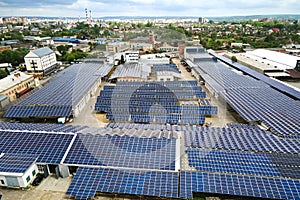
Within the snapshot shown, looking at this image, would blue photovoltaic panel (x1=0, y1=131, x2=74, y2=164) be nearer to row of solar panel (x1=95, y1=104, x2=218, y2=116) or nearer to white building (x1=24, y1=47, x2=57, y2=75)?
row of solar panel (x1=95, y1=104, x2=218, y2=116)

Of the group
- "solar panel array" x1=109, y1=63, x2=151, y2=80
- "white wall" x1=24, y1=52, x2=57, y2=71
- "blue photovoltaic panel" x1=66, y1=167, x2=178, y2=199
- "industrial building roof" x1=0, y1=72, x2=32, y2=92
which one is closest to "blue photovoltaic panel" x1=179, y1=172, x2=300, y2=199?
"blue photovoltaic panel" x1=66, y1=167, x2=178, y2=199

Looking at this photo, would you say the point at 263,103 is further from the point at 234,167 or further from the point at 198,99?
the point at 234,167

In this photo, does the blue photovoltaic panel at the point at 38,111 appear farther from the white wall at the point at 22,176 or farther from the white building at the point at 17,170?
the white wall at the point at 22,176

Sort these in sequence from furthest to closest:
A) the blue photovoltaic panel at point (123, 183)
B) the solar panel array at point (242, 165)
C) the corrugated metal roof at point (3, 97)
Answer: the corrugated metal roof at point (3, 97)
the blue photovoltaic panel at point (123, 183)
the solar panel array at point (242, 165)

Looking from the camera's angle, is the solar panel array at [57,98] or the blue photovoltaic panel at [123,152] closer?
the blue photovoltaic panel at [123,152]

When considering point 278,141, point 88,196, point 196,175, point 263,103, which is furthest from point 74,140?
point 263,103

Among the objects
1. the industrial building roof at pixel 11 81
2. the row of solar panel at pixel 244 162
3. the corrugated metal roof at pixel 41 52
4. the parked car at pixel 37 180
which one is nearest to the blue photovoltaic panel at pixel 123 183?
the row of solar panel at pixel 244 162
